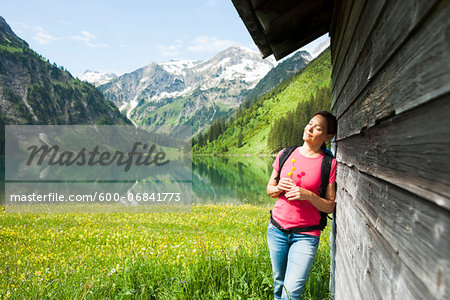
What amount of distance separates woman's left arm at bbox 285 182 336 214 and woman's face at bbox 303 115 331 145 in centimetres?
48

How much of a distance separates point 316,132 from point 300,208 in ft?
2.68

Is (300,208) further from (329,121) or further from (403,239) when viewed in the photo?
(403,239)

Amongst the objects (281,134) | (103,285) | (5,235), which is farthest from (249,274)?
(281,134)

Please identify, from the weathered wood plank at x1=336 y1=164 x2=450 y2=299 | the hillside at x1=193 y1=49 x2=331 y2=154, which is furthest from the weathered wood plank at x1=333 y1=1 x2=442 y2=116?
the hillside at x1=193 y1=49 x2=331 y2=154

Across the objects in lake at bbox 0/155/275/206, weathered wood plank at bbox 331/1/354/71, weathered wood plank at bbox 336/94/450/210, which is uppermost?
weathered wood plank at bbox 331/1/354/71

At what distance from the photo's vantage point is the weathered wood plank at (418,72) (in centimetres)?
87

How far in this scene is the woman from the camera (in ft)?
9.96

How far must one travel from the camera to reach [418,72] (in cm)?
105

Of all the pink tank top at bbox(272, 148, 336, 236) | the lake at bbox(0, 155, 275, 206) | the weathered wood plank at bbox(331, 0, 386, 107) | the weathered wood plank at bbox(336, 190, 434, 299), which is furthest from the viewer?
the lake at bbox(0, 155, 275, 206)

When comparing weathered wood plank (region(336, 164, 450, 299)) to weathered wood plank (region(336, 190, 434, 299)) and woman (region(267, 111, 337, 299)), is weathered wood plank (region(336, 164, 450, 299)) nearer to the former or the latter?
weathered wood plank (region(336, 190, 434, 299))

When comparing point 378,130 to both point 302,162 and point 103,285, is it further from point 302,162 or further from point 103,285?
point 103,285

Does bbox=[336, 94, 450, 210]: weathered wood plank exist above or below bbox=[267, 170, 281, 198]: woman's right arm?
above

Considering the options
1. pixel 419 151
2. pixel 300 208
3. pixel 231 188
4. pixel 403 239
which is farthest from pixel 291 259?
pixel 231 188

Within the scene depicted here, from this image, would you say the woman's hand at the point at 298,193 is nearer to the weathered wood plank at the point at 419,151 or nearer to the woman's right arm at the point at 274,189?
the woman's right arm at the point at 274,189
